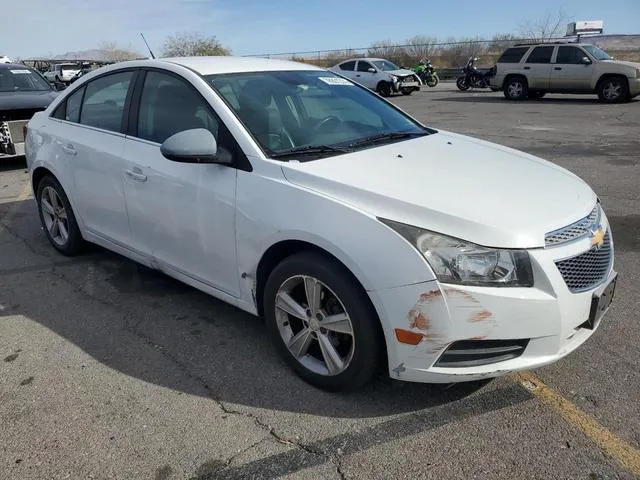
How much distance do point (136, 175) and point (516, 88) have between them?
19.1 m

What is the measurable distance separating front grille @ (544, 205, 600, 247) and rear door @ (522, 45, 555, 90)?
18.1 metres

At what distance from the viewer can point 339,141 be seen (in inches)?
137

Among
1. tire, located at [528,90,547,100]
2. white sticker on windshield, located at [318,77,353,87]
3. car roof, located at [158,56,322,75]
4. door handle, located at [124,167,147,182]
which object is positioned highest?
car roof, located at [158,56,322,75]

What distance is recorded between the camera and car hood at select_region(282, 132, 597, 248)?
2539mm

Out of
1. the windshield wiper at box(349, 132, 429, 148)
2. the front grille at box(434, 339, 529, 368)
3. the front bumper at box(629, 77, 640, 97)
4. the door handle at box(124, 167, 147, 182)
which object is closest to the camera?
the front grille at box(434, 339, 529, 368)

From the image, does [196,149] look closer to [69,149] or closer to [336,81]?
[336,81]

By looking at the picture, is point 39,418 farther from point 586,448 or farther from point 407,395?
point 586,448

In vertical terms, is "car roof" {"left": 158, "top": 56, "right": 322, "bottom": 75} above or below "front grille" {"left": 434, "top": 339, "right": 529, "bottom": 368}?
above

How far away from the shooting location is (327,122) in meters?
3.68

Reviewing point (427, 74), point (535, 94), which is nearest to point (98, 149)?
point (535, 94)

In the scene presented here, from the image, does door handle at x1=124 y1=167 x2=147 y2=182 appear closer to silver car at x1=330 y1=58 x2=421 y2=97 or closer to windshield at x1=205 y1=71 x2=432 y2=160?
windshield at x1=205 y1=71 x2=432 y2=160

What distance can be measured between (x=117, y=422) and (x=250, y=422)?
2.18 ft

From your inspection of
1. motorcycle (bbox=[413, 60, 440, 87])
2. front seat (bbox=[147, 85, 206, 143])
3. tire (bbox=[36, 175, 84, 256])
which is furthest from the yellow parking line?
motorcycle (bbox=[413, 60, 440, 87])

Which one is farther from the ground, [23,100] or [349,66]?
[23,100]
